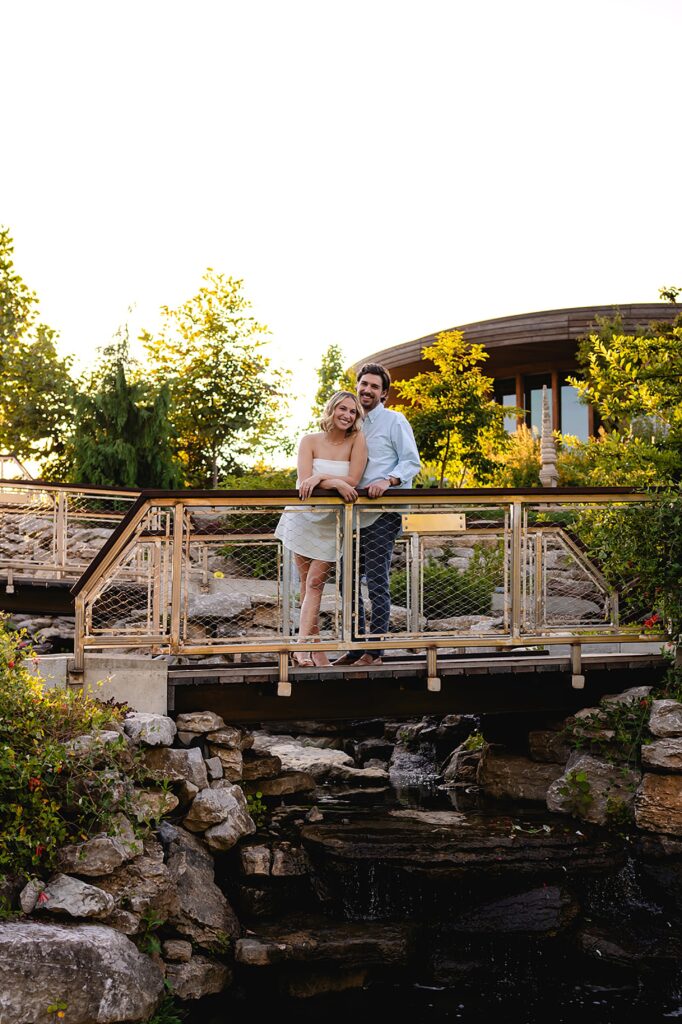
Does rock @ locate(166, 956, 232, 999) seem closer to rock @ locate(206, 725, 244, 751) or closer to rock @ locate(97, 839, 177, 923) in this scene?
rock @ locate(97, 839, 177, 923)

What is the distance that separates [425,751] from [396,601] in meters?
3.85

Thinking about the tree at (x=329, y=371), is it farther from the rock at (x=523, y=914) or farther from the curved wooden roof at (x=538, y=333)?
the rock at (x=523, y=914)

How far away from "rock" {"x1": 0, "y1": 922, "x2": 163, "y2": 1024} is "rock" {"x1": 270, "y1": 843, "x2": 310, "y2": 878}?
1531mm

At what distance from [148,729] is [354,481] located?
233 centimetres

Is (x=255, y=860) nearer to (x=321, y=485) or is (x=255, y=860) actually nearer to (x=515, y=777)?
(x=515, y=777)

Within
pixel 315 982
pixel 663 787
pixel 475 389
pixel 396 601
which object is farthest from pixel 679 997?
pixel 475 389

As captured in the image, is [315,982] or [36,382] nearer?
[315,982]

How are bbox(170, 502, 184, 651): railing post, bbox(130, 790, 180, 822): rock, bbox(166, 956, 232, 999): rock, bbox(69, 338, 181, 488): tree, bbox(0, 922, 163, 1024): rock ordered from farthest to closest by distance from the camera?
1. bbox(69, 338, 181, 488): tree
2. bbox(170, 502, 184, 651): railing post
3. bbox(130, 790, 180, 822): rock
4. bbox(166, 956, 232, 999): rock
5. bbox(0, 922, 163, 1024): rock

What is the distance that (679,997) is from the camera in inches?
271

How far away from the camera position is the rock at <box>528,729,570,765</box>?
879 centimetres

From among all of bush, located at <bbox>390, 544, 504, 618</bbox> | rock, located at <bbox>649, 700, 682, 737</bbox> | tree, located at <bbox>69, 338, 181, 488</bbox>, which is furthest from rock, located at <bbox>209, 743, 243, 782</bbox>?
tree, located at <bbox>69, 338, 181, 488</bbox>

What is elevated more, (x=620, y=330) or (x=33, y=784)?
(x=620, y=330)

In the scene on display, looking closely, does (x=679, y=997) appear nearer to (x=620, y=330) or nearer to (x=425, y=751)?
(x=425, y=751)

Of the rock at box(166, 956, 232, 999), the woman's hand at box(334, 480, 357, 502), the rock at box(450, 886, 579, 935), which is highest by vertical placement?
the woman's hand at box(334, 480, 357, 502)
